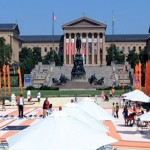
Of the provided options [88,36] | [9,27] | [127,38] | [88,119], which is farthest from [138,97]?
[127,38]

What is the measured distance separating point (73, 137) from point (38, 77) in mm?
98602

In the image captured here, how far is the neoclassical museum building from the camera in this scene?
146 m

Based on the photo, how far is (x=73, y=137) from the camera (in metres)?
10.3

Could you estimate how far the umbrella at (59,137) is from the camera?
32.9 ft

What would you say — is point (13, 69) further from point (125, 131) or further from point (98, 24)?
point (125, 131)

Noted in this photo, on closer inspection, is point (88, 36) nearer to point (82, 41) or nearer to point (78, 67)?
point (82, 41)

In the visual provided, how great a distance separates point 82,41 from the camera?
488ft

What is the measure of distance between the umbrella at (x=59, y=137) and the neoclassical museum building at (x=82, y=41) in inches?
4047

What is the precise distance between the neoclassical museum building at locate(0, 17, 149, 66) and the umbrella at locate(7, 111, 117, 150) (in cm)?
10279

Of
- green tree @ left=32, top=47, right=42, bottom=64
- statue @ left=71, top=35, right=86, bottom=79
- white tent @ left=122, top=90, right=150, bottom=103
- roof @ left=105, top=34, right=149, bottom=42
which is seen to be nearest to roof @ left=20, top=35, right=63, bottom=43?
green tree @ left=32, top=47, right=42, bottom=64

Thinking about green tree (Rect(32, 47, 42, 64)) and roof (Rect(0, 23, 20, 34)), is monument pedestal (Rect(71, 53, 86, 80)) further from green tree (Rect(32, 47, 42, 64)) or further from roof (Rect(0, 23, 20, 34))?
green tree (Rect(32, 47, 42, 64))

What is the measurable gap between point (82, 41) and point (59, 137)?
139m

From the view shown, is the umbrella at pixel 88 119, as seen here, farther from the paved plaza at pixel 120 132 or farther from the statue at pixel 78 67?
the statue at pixel 78 67

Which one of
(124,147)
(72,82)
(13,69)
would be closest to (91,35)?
(13,69)
